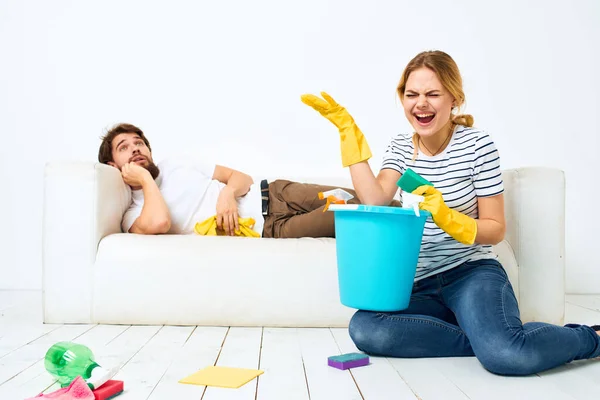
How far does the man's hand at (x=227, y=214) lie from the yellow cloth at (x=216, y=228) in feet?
0.08

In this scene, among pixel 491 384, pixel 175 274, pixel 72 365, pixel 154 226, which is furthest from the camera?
pixel 154 226

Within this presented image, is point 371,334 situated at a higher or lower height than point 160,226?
lower

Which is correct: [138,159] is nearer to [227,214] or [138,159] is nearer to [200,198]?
[200,198]

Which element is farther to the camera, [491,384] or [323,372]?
[323,372]

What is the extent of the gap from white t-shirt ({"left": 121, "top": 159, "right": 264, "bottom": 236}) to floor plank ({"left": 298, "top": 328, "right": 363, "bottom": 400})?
25.2 inches

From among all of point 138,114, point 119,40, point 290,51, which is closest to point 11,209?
point 138,114

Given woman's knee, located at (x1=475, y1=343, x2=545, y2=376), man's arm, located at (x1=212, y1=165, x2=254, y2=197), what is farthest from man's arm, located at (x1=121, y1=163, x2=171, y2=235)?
woman's knee, located at (x1=475, y1=343, x2=545, y2=376)

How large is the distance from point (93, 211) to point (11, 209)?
131 centimetres

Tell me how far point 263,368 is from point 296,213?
1024 millimetres

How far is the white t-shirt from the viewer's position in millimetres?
2576

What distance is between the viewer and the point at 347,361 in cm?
166

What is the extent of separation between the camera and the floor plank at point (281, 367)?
57.0 inches

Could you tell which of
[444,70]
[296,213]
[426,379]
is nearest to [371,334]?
[426,379]

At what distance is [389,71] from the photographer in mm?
3455
